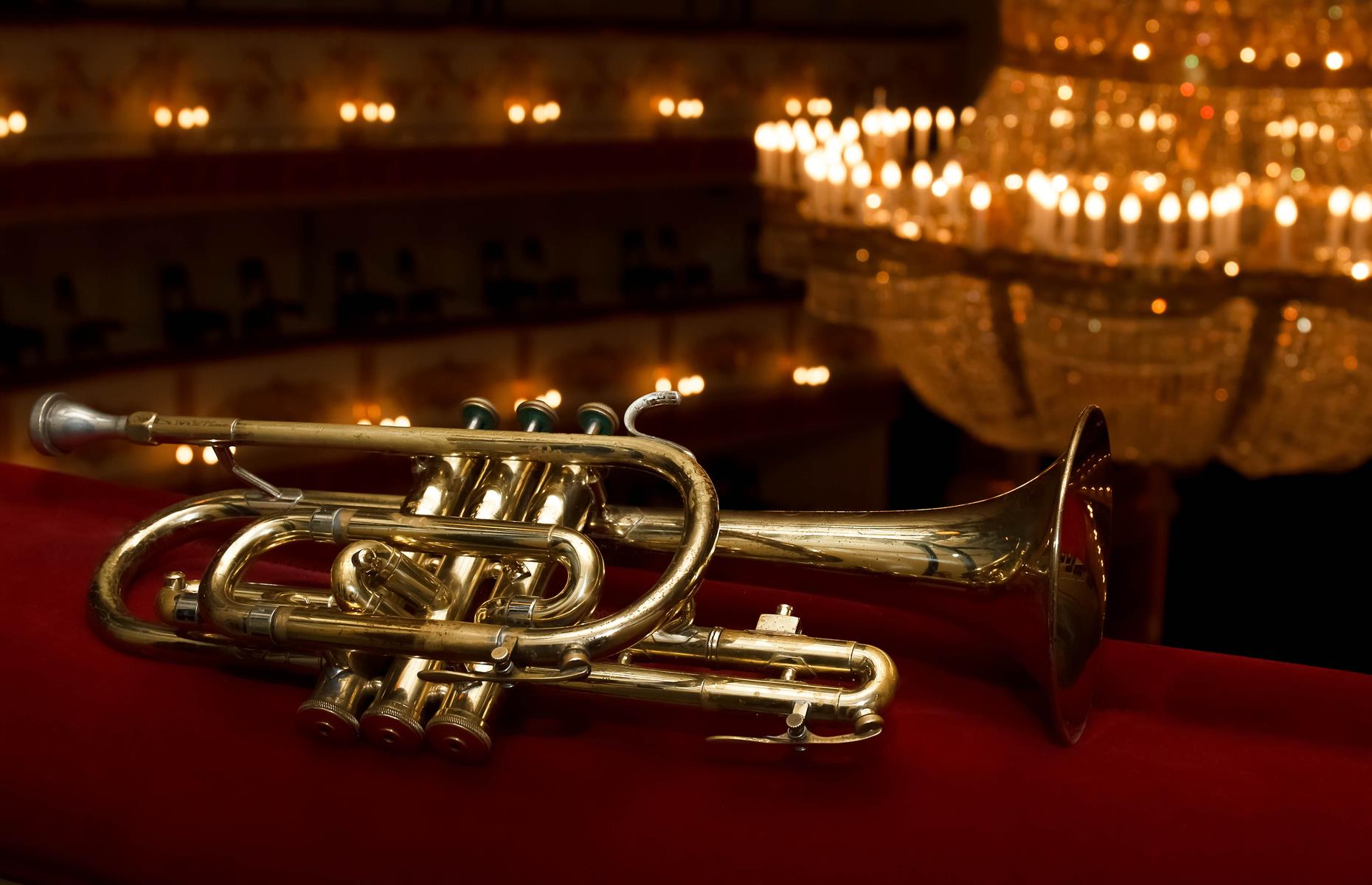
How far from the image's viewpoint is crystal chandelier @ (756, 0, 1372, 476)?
121 inches

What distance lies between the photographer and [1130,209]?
3.09m

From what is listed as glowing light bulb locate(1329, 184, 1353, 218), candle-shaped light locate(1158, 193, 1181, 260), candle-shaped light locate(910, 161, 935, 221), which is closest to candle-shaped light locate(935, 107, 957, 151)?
candle-shaped light locate(910, 161, 935, 221)

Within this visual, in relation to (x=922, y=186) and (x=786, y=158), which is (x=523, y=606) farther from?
(x=786, y=158)

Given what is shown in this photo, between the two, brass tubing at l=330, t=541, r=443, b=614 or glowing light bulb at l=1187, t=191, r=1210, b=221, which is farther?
glowing light bulb at l=1187, t=191, r=1210, b=221

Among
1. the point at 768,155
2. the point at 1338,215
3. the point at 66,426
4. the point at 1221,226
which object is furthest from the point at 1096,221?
the point at 66,426

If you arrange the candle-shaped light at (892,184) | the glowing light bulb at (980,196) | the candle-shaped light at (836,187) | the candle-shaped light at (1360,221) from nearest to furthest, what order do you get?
the candle-shaped light at (1360,221)
the glowing light bulb at (980,196)
the candle-shaped light at (892,184)
the candle-shaped light at (836,187)

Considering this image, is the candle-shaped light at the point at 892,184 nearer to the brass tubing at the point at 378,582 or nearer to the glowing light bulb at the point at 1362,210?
the glowing light bulb at the point at 1362,210

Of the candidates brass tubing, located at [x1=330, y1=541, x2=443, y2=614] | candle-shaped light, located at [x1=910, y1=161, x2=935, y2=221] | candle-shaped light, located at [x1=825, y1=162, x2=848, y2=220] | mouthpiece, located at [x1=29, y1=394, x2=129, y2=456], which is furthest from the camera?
candle-shaped light, located at [x1=825, y1=162, x2=848, y2=220]

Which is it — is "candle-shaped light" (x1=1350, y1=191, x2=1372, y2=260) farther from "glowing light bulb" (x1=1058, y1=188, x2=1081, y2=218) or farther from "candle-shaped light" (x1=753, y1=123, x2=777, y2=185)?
"candle-shaped light" (x1=753, y1=123, x2=777, y2=185)

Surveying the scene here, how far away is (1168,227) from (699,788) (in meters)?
2.23

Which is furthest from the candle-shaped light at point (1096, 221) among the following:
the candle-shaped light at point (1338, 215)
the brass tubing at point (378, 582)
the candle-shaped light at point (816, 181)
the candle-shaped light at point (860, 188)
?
the brass tubing at point (378, 582)

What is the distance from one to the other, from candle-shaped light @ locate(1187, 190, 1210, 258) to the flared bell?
1.81 m

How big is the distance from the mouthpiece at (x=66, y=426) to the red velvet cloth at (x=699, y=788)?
0.24 metres

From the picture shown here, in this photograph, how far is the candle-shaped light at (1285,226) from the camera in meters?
3.06
